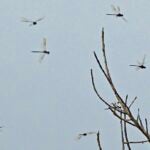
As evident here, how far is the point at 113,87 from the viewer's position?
0.65 m

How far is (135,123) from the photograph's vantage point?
616mm

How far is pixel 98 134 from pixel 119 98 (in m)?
0.10

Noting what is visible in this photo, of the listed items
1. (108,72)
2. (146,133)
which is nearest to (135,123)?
(146,133)

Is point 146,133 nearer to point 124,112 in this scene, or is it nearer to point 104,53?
point 124,112

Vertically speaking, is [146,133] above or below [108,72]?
below

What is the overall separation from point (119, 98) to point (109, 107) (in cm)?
6

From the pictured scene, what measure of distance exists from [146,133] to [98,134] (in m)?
0.12

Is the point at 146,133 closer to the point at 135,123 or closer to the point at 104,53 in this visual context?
the point at 135,123

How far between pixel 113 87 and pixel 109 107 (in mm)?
81

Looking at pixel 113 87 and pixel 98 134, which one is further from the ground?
pixel 113 87

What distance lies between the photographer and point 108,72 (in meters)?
0.68

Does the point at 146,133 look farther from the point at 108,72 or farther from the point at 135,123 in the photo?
the point at 108,72

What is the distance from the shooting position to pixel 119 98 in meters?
0.66

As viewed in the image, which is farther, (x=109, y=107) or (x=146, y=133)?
(x=109, y=107)
